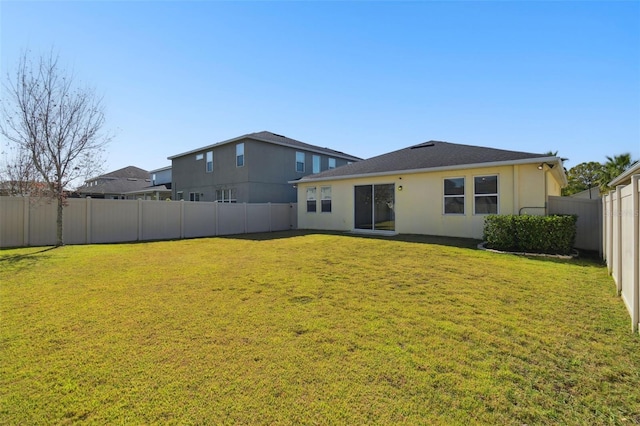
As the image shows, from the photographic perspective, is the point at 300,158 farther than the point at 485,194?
Yes

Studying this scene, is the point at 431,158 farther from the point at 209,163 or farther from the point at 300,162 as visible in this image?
the point at 209,163

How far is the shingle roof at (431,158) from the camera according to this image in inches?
441

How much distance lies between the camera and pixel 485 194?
11328 millimetres

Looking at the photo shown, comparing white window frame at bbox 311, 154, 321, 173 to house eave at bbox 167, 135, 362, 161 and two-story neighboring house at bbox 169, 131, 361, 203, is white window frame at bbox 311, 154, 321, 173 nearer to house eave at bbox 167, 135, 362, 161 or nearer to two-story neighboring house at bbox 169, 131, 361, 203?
two-story neighboring house at bbox 169, 131, 361, 203

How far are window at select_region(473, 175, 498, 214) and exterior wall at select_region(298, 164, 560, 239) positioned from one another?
125 mm

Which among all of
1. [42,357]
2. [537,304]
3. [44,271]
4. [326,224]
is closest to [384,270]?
[537,304]

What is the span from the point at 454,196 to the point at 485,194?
1.10m

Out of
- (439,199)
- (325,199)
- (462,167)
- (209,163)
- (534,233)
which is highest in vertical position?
(209,163)

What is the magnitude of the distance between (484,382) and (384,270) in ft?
13.6

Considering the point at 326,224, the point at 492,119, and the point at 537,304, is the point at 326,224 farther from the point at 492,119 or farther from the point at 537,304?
the point at 537,304

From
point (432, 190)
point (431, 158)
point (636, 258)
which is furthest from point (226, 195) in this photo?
point (636, 258)

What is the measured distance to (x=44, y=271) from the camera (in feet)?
22.4

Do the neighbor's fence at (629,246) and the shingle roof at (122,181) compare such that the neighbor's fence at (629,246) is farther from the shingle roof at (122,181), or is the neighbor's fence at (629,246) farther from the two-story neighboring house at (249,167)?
the shingle roof at (122,181)

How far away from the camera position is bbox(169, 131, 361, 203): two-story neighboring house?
19797 millimetres
